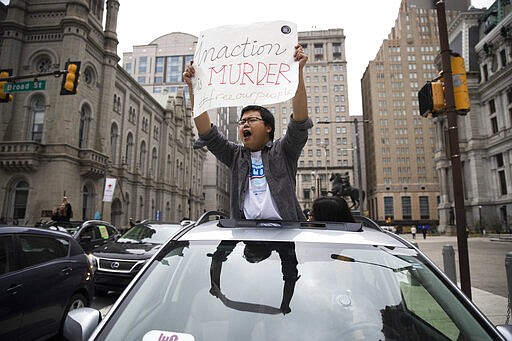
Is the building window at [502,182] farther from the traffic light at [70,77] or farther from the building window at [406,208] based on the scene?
the traffic light at [70,77]

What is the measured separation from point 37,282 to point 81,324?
3375 millimetres

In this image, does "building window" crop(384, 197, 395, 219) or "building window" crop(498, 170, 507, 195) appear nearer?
"building window" crop(498, 170, 507, 195)

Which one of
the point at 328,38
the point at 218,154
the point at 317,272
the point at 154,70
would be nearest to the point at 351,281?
the point at 317,272

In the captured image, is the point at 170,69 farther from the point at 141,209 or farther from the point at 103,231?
the point at 103,231

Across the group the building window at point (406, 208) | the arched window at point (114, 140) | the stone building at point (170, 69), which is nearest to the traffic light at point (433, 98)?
the arched window at point (114, 140)

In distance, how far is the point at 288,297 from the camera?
1732 millimetres

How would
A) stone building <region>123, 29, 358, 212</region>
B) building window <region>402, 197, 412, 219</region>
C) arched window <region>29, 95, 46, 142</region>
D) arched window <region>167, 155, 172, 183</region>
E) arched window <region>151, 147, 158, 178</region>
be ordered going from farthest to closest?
building window <region>402, 197, 412, 219</region>
stone building <region>123, 29, 358, 212</region>
arched window <region>167, 155, 172, 183</region>
arched window <region>151, 147, 158, 178</region>
arched window <region>29, 95, 46, 142</region>

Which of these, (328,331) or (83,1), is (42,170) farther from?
(328,331)

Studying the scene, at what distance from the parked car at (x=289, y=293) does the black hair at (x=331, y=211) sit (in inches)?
41.0

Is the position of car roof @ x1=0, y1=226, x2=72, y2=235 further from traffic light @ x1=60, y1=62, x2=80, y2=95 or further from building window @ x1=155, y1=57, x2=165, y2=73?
building window @ x1=155, y1=57, x2=165, y2=73

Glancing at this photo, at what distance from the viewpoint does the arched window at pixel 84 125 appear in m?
29.2

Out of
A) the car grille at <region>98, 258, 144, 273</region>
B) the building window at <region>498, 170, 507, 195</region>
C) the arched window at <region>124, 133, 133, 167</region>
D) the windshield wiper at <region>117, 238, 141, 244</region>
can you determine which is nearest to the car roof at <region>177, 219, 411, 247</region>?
the car grille at <region>98, 258, 144, 273</region>

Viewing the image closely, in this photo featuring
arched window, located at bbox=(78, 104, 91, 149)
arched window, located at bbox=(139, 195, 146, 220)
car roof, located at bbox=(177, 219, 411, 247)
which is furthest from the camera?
arched window, located at bbox=(139, 195, 146, 220)

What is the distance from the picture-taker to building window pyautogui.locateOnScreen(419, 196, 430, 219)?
9450 cm
